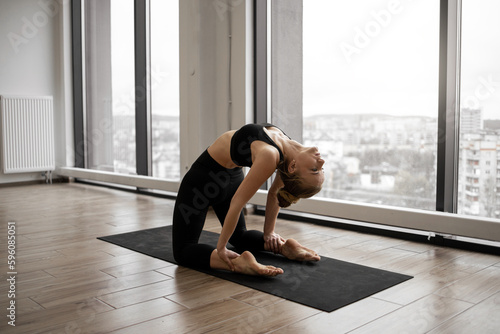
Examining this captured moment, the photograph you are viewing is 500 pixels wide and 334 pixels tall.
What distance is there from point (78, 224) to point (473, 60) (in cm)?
252

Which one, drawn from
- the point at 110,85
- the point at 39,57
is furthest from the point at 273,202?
the point at 39,57

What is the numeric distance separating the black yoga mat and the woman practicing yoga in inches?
1.6

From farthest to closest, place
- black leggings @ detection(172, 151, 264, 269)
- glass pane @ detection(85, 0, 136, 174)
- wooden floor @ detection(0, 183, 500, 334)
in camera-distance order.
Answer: glass pane @ detection(85, 0, 136, 174)
black leggings @ detection(172, 151, 264, 269)
wooden floor @ detection(0, 183, 500, 334)

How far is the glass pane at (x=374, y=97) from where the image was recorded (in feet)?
8.86

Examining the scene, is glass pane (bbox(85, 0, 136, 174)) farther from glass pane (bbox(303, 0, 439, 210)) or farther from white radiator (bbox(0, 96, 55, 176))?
glass pane (bbox(303, 0, 439, 210))

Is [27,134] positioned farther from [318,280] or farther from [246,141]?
[318,280]

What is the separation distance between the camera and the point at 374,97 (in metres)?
2.91

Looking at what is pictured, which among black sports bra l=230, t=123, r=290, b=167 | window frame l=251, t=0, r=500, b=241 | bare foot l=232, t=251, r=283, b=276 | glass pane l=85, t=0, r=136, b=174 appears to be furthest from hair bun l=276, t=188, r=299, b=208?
glass pane l=85, t=0, r=136, b=174

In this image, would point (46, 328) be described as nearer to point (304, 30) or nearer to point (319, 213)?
point (319, 213)

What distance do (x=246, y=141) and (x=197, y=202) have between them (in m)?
0.37

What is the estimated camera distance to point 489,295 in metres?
1.79

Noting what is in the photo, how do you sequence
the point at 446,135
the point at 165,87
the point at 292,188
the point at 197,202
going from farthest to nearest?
the point at 165,87 → the point at 446,135 → the point at 197,202 → the point at 292,188

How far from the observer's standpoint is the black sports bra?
6.33ft

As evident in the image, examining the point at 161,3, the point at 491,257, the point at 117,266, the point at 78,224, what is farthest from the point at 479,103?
the point at 161,3
